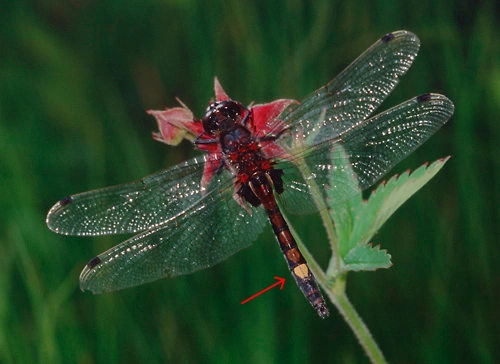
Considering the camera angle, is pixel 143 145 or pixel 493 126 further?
pixel 143 145

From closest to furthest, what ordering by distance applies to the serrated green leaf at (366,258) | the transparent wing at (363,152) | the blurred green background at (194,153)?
the serrated green leaf at (366,258) → the transparent wing at (363,152) → the blurred green background at (194,153)

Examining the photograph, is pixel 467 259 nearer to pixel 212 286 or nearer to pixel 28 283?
pixel 212 286

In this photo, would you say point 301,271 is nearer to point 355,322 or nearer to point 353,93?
point 355,322

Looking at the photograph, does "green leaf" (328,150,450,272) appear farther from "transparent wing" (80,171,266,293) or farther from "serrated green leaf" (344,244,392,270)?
"transparent wing" (80,171,266,293)

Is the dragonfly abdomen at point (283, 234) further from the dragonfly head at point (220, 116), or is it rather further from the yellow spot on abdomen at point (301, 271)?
the dragonfly head at point (220, 116)

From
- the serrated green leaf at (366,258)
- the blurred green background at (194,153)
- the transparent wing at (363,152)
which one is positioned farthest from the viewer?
the blurred green background at (194,153)

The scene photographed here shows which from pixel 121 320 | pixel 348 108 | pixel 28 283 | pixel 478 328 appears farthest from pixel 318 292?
pixel 28 283

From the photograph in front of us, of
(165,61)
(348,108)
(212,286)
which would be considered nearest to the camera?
(348,108)

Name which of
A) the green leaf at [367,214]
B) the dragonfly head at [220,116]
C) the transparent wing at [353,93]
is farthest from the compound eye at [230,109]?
the green leaf at [367,214]
